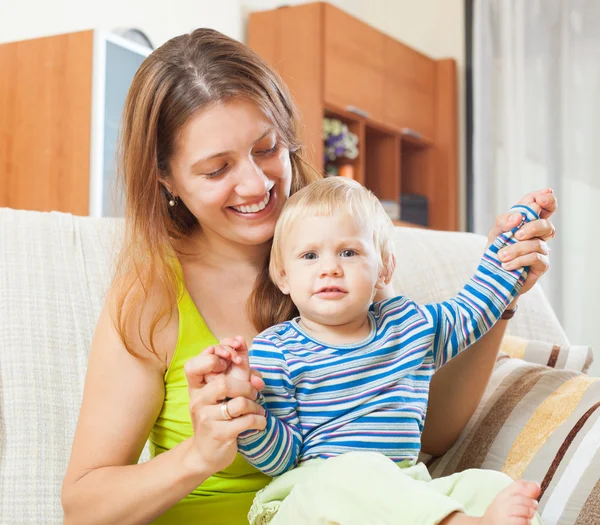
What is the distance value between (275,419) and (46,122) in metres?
2.50

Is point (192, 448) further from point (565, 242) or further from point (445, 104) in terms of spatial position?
point (445, 104)

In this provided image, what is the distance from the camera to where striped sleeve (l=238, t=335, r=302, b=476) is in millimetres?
1061

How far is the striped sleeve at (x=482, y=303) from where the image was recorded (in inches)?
47.7

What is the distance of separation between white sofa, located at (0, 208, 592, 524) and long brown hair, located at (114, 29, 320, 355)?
0.20 meters

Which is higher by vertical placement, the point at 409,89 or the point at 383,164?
the point at 409,89

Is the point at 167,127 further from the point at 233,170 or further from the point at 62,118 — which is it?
the point at 62,118

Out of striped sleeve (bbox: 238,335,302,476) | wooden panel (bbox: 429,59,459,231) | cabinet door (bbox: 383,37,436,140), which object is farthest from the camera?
wooden panel (bbox: 429,59,459,231)

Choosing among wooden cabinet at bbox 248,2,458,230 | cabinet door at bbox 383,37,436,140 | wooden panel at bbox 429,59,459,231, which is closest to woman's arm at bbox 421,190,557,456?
wooden cabinet at bbox 248,2,458,230

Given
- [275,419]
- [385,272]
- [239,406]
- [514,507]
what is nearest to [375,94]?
[385,272]

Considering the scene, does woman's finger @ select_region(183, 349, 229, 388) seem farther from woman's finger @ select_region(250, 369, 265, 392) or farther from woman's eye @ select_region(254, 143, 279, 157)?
woman's eye @ select_region(254, 143, 279, 157)

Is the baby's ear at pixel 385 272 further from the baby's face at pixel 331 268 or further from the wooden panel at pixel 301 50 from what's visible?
the wooden panel at pixel 301 50

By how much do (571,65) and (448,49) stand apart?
1.03m

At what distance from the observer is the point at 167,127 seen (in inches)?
52.0

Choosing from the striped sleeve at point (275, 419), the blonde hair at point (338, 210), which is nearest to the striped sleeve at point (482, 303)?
the blonde hair at point (338, 210)
